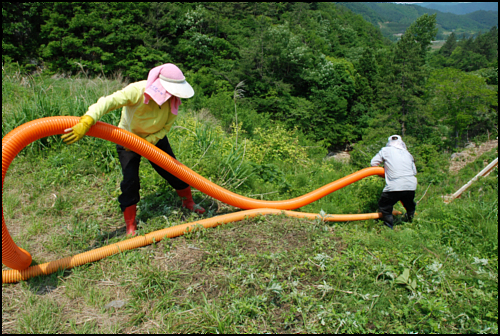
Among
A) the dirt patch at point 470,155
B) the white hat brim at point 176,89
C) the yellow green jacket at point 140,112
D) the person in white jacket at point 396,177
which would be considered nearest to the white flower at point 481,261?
the person in white jacket at point 396,177

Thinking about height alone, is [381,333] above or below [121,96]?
below

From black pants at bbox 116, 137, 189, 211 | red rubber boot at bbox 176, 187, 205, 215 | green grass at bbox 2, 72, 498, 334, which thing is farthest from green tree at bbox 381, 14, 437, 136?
black pants at bbox 116, 137, 189, 211

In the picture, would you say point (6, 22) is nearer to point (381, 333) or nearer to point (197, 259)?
point (197, 259)

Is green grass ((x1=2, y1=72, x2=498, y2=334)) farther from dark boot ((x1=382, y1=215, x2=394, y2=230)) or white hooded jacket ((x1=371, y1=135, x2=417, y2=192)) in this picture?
white hooded jacket ((x1=371, y1=135, x2=417, y2=192))

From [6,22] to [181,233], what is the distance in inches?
796

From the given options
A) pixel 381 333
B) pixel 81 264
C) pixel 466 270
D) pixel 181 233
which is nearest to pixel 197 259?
pixel 181 233

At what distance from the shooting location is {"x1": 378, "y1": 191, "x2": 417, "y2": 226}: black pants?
4.07 meters

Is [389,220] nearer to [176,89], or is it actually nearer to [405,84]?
[176,89]

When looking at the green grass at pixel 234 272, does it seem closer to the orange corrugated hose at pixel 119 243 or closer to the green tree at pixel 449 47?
the orange corrugated hose at pixel 119 243

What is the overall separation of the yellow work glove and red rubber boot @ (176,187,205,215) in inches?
58.2

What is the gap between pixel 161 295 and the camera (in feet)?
8.09

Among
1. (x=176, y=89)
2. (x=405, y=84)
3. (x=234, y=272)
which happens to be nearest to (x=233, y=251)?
(x=234, y=272)

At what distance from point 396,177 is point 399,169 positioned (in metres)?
0.12

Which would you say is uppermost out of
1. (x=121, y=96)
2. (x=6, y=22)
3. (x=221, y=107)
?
(x=6, y=22)
